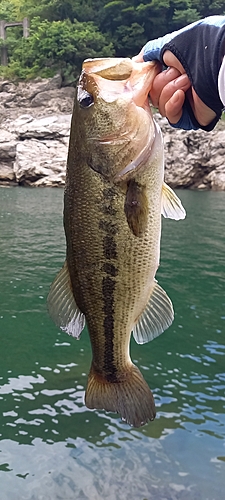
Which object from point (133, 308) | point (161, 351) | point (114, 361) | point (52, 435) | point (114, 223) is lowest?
point (161, 351)

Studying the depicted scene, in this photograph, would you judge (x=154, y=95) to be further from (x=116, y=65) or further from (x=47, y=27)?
(x=47, y=27)

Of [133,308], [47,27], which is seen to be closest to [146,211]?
[133,308]

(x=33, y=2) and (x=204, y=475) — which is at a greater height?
(x=33, y=2)

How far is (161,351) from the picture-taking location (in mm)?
7426

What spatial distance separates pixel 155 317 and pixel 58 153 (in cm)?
3154

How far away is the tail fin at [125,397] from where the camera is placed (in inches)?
98.2

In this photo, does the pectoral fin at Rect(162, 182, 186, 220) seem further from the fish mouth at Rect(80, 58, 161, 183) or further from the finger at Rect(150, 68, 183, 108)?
the finger at Rect(150, 68, 183, 108)

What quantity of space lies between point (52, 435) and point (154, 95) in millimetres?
4092

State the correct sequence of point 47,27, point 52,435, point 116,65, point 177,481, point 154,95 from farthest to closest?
point 47,27
point 52,435
point 177,481
point 154,95
point 116,65

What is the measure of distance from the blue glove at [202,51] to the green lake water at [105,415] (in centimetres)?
375

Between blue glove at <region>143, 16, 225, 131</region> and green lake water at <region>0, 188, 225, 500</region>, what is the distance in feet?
12.3

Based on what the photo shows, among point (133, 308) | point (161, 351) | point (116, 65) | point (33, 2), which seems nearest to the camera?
point (116, 65)

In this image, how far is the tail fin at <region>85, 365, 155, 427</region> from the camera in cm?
249

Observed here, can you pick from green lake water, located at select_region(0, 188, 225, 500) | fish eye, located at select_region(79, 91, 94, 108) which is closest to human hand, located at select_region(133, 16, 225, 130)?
fish eye, located at select_region(79, 91, 94, 108)
